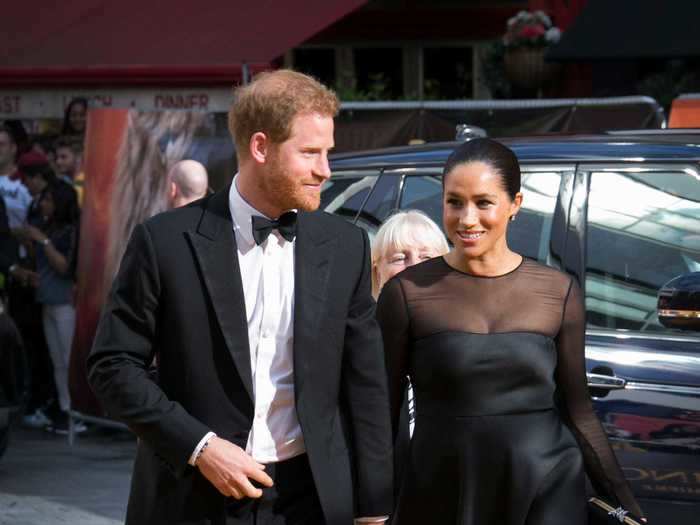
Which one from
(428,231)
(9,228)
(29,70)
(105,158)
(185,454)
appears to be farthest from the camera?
(29,70)

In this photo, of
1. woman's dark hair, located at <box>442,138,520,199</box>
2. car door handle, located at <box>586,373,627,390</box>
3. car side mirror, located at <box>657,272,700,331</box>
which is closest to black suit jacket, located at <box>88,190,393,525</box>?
woman's dark hair, located at <box>442,138,520,199</box>

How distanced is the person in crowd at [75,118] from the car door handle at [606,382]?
729 centimetres

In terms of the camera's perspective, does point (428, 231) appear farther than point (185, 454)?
Yes

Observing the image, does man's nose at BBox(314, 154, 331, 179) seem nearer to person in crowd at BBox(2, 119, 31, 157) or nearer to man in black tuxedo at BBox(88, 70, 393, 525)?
man in black tuxedo at BBox(88, 70, 393, 525)

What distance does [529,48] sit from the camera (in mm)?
14203

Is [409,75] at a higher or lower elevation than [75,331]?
higher

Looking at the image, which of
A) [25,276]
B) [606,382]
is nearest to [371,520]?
[606,382]

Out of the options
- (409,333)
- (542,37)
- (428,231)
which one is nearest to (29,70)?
(542,37)

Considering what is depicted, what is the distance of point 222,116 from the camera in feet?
29.9

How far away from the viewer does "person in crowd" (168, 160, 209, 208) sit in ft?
25.5

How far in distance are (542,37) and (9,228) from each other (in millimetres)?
6193

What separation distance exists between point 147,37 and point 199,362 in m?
10.4

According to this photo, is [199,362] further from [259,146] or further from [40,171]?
[40,171]

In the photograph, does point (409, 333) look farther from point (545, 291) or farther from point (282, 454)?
point (282, 454)
